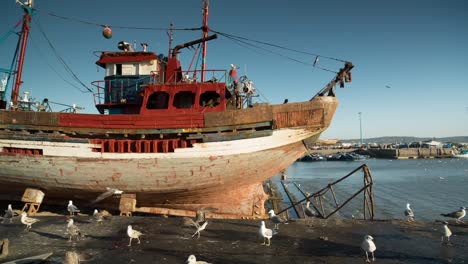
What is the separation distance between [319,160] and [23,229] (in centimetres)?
9775

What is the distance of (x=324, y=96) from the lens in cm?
1379

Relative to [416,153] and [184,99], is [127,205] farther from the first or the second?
[416,153]

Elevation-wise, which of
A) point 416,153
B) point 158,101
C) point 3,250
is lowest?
point 416,153

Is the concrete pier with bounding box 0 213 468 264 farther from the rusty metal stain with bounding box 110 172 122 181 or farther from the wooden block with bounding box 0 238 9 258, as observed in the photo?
the rusty metal stain with bounding box 110 172 122 181

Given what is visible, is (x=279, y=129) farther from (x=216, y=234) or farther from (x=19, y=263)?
(x=19, y=263)

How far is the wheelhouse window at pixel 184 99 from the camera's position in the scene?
1466 centimetres

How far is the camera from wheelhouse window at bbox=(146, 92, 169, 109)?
1484 cm

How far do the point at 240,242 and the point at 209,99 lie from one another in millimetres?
8633

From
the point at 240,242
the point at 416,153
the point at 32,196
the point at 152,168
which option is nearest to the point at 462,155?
the point at 416,153

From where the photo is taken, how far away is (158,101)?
15.0 meters

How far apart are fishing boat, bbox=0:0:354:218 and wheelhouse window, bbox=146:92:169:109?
79 centimetres


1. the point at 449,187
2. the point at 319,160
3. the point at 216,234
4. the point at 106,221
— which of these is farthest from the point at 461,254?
the point at 319,160

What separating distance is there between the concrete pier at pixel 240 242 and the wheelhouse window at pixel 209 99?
632 cm

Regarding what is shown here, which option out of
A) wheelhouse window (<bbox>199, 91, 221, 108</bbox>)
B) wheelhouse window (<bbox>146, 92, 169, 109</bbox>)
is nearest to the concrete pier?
wheelhouse window (<bbox>199, 91, 221, 108</bbox>)
